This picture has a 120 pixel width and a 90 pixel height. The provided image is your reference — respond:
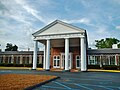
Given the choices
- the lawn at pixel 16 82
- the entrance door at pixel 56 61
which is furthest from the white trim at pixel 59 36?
the lawn at pixel 16 82

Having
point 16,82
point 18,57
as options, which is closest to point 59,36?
point 16,82

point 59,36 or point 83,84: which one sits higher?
point 59,36

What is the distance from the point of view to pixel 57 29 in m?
25.6

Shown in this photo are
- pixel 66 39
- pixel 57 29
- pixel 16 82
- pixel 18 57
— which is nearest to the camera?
pixel 16 82

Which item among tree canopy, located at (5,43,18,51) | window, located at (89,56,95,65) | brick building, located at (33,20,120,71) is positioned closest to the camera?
brick building, located at (33,20,120,71)

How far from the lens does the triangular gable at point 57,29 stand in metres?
24.5

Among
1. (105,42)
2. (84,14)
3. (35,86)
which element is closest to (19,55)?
(84,14)

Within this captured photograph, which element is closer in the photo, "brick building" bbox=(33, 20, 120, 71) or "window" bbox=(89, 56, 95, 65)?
"brick building" bbox=(33, 20, 120, 71)

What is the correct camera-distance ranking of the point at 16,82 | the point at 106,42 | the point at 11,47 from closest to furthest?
the point at 16,82, the point at 106,42, the point at 11,47

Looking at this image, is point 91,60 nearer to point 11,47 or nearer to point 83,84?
point 83,84

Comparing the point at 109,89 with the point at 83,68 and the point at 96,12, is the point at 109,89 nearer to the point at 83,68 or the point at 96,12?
the point at 96,12

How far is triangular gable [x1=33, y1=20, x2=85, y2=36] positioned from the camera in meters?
24.5

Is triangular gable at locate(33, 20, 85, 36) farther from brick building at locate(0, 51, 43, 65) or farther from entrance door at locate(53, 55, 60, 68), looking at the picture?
brick building at locate(0, 51, 43, 65)

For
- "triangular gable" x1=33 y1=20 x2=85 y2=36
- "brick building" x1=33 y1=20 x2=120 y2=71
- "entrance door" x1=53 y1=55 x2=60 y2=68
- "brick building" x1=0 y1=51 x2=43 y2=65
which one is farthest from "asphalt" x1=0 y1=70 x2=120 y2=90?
"brick building" x1=0 y1=51 x2=43 y2=65
